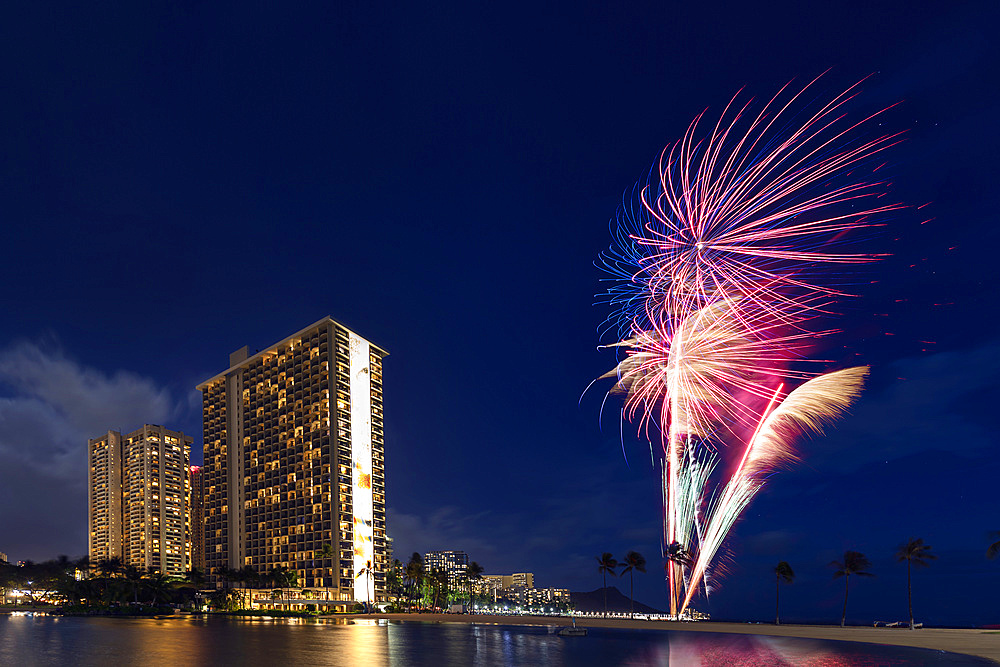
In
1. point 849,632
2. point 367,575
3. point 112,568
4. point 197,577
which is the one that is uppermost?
point 849,632

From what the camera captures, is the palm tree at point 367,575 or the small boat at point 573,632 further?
the palm tree at point 367,575

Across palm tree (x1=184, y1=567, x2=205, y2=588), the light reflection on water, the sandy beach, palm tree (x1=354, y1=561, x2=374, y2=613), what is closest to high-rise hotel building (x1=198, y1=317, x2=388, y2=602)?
palm tree (x1=354, y1=561, x2=374, y2=613)

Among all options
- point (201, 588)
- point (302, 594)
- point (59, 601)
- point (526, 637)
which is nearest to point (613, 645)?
point (526, 637)

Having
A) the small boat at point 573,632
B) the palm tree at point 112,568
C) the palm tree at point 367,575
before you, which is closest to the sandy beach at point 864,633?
the small boat at point 573,632

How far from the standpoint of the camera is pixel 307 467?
15475cm

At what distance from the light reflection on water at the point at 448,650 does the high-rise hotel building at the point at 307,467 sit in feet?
252

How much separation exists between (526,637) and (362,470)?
90.2 m

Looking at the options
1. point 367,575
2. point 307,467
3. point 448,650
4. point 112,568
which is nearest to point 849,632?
point 448,650

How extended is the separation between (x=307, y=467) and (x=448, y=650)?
107 meters

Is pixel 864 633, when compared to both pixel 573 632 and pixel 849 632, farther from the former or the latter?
pixel 573 632

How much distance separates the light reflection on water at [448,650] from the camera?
4425 centimetres

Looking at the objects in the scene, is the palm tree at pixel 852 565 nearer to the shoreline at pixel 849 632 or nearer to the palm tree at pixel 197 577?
the shoreline at pixel 849 632

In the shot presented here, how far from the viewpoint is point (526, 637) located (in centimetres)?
7094

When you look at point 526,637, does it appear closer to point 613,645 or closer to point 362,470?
point 613,645
